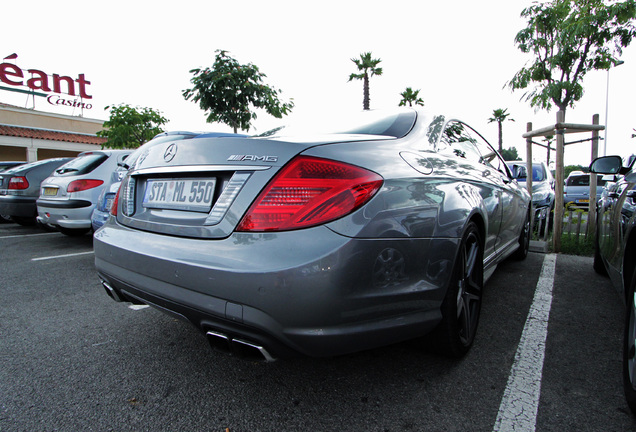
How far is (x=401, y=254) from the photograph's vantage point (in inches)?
62.8

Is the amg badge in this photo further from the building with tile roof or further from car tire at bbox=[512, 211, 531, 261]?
the building with tile roof

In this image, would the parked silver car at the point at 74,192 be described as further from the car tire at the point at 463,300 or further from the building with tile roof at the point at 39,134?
the building with tile roof at the point at 39,134

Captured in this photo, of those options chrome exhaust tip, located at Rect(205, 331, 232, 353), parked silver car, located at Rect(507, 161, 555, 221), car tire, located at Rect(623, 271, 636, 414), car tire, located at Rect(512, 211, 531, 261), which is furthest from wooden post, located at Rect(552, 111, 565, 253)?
Result: chrome exhaust tip, located at Rect(205, 331, 232, 353)

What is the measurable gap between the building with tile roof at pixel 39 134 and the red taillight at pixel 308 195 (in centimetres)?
2332

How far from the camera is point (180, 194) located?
1.78 metres

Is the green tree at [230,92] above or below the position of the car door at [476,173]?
above

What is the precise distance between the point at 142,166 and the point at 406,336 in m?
1.59

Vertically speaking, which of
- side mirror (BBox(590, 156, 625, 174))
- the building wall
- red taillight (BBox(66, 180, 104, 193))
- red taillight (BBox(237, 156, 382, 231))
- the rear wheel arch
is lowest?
the rear wheel arch

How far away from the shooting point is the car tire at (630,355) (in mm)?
1602

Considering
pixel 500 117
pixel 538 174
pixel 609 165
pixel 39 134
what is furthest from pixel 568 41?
pixel 500 117

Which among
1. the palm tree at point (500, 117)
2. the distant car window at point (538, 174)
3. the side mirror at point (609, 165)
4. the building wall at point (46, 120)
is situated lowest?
the side mirror at point (609, 165)

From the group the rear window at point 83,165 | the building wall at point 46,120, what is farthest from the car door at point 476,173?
the building wall at point 46,120

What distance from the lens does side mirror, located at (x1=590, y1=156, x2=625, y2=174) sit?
312cm

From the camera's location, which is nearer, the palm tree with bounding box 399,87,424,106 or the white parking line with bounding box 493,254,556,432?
the white parking line with bounding box 493,254,556,432
